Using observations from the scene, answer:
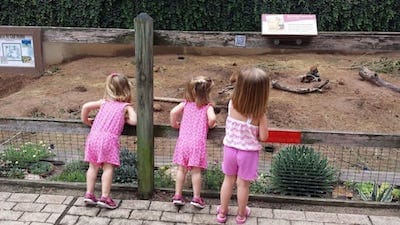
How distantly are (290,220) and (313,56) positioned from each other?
754 cm

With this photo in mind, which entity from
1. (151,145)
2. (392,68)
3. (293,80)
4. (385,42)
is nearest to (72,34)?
(151,145)

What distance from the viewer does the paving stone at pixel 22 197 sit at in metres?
3.68

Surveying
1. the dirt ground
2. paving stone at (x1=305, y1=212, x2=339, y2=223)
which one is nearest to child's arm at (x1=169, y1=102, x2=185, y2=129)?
paving stone at (x1=305, y1=212, x2=339, y2=223)

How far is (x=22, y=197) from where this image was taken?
12.2 feet

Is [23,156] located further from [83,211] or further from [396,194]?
[396,194]

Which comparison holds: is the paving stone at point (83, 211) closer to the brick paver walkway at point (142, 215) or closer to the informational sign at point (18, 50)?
the brick paver walkway at point (142, 215)

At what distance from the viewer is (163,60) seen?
10.2 meters

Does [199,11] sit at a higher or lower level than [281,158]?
higher

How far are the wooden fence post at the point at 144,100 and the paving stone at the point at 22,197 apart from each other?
32.6 inches

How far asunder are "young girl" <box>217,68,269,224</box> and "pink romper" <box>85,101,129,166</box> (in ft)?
2.67

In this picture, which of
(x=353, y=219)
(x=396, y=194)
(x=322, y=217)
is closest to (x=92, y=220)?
(x=322, y=217)

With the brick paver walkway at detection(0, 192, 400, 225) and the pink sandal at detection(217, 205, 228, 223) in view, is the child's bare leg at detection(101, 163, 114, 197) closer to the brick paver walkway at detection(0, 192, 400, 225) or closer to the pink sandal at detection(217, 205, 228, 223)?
the brick paver walkway at detection(0, 192, 400, 225)

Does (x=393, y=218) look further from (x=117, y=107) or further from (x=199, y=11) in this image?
(x=199, y=11)

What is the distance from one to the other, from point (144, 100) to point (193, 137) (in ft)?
1.56
